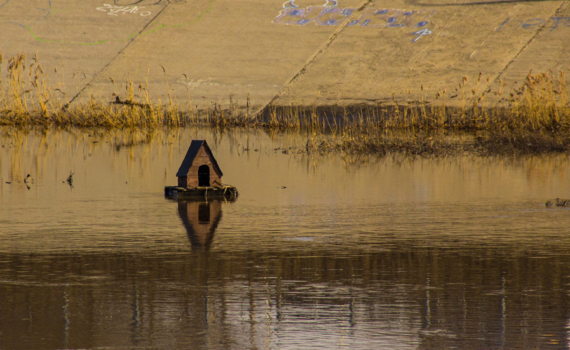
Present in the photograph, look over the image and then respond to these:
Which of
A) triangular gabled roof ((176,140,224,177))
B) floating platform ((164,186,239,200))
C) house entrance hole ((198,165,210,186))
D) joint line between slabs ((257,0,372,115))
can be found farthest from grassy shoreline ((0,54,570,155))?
triangular gabled roof ((176,140,224,177))

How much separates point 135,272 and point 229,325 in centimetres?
160

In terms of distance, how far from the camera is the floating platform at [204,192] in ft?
37.0

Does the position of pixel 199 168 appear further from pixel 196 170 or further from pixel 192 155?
pixel 192 155

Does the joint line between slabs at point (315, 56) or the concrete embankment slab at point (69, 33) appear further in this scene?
the concrete embankment slab at point (69, 33)

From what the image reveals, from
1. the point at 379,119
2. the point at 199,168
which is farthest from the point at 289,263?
the point at 379,119

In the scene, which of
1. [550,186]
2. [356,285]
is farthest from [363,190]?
[356,285]

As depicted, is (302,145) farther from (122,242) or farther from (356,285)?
(356,285)

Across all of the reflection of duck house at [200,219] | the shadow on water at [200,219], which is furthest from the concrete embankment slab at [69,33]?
the reflection of duck house at [200,219]

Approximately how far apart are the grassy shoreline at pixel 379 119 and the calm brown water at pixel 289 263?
4734 mm

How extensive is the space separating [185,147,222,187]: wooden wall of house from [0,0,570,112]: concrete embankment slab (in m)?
14.1

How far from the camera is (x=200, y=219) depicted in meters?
9.54

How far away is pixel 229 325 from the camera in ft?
17.5

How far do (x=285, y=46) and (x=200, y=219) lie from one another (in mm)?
20856

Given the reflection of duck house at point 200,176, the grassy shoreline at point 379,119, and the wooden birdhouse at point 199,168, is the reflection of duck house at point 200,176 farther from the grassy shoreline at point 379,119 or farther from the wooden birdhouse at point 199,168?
the grassy shoreline at point 379,119
